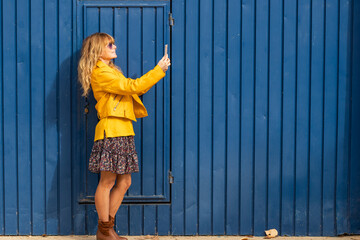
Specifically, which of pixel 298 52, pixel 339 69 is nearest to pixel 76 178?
pixel 298 52

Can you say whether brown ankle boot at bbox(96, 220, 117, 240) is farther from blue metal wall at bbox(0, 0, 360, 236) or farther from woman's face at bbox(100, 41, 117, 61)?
woman's face at bbox(100, 41, 117, 61)

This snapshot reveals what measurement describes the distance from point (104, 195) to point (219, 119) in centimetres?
135

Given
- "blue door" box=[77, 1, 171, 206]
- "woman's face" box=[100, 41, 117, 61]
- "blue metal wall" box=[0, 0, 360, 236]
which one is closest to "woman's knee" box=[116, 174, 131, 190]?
"blue door" box=[77, 1, 171, 206]

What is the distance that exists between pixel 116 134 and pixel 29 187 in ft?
3.85

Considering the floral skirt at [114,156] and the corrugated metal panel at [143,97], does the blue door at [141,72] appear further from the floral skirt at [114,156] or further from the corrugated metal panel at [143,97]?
the floral skirt at [114,156]

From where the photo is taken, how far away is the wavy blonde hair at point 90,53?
4.16 meters

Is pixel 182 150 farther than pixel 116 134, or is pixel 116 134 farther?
pixel 182 150

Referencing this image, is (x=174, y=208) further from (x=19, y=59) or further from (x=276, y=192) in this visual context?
(x=19, y=59)

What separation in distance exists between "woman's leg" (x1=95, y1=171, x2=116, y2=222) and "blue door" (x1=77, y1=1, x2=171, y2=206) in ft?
1.31

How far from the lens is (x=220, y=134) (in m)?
4.51

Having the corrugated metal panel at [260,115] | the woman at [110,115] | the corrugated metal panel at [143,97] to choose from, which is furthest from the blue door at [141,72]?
the woman at [110,115]

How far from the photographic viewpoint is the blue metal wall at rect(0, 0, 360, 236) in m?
4.48

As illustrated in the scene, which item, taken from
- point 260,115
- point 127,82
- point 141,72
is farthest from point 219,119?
point 127,82

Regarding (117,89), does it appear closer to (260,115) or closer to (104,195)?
(104,195)
